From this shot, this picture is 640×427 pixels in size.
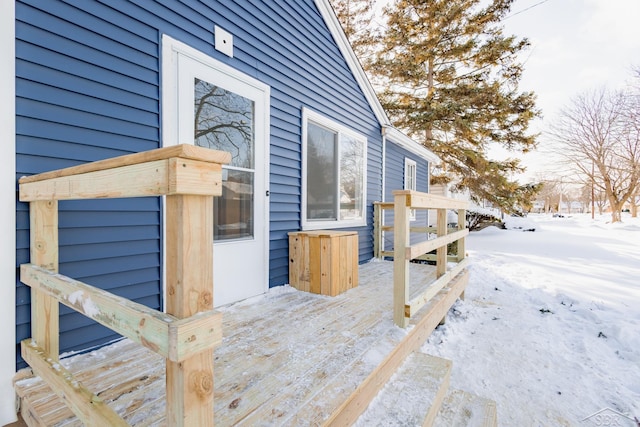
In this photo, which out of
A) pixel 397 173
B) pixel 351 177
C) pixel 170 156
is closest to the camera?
pixel 170 156

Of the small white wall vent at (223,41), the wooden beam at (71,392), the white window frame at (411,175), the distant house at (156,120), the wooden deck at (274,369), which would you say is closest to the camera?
the wooden beam at (71,392)

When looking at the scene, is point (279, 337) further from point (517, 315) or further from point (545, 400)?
point (517, 315)

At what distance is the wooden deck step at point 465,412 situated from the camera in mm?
1666

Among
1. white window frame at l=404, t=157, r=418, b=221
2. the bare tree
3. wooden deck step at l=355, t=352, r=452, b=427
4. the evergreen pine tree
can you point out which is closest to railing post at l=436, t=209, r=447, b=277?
wooden deck step at l=355, t=352, r=452, b=427

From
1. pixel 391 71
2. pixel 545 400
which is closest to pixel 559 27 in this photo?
pixel 391 71

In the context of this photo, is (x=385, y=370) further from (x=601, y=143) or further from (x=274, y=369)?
(x=601, y=143)

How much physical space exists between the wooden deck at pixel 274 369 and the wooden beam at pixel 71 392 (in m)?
0.13

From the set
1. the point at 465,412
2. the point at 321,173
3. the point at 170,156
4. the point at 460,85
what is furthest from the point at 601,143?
the point at 170,156

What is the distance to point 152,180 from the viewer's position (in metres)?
0.81

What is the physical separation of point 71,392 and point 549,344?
3.74 meters

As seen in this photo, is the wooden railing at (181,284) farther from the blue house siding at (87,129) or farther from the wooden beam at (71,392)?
the blue house siding at (87,129)

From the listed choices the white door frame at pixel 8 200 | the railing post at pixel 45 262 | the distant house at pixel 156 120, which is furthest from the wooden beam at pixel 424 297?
the white door frame at pixel 8 200

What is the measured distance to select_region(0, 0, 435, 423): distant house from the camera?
160 cm

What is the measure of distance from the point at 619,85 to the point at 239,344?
18857mm
